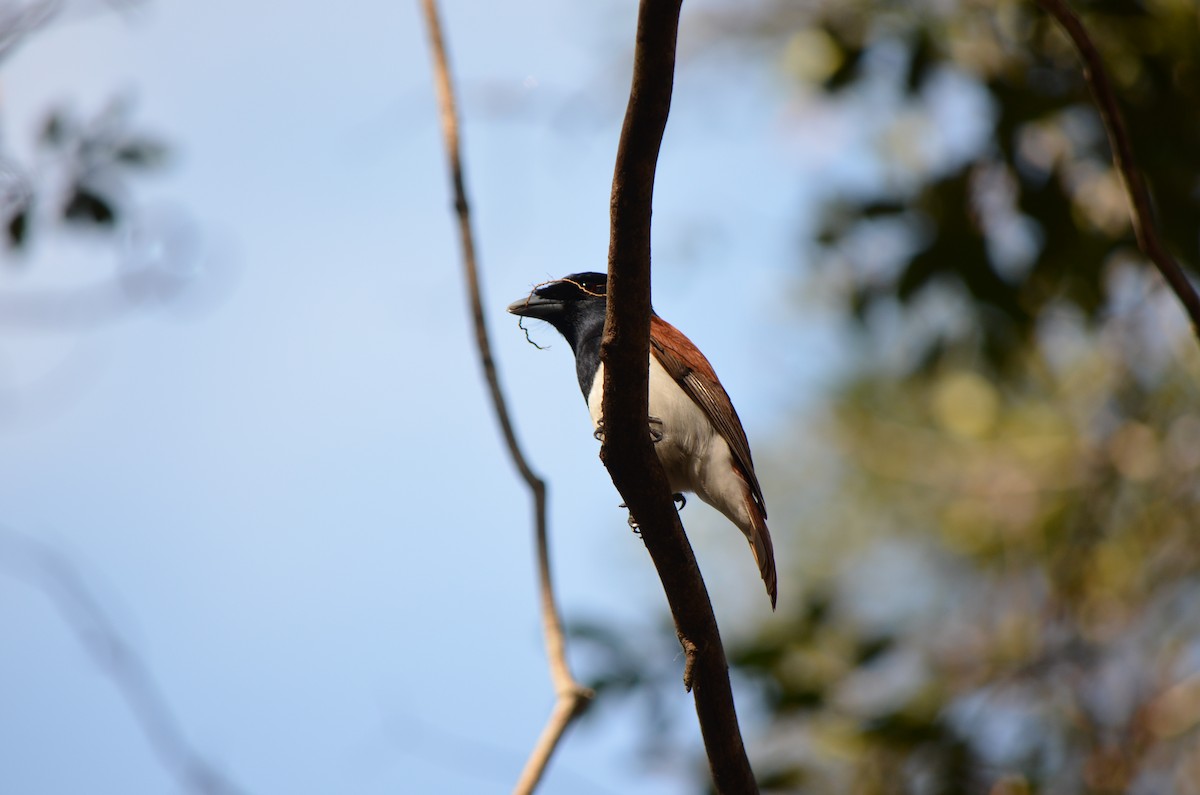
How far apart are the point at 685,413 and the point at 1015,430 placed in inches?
190

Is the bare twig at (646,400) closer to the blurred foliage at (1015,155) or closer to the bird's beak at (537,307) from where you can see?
the bird's beak at (537,307)

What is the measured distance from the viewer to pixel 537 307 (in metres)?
3.71

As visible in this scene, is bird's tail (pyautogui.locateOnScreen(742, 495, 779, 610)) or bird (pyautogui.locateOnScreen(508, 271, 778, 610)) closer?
bird's tail (pyautogui.locateOnScreen(742, 495, 779, 610))

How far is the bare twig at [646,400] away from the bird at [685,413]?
891 millimetres

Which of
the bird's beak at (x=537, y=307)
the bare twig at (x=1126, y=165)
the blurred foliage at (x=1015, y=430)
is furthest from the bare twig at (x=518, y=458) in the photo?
the bare twig at (x=1126, y=165)

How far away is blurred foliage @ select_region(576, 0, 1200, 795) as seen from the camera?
4.46 meters

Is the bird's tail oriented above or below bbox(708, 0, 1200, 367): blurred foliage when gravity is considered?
below

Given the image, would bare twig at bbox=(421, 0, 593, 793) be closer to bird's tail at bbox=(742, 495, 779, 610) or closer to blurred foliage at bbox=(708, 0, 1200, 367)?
bird's tail at bbox=(742, 495, 779, 610)

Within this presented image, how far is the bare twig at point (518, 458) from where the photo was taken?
3.04 meters

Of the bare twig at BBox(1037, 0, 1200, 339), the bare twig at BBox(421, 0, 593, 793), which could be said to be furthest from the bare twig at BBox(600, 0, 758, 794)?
the bare twig at BBox(1037, 0, 1200, 339)

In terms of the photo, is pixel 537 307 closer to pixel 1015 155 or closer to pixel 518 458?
pixel 518 458

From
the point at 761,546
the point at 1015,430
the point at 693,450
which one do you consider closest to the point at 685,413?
the point at 693,450

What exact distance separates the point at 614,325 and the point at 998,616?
5.78m

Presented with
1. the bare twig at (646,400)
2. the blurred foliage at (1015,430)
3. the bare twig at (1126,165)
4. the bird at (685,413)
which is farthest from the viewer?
the blurred foliage at (1015,430)
